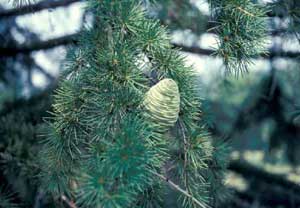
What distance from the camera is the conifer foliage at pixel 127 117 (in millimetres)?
625

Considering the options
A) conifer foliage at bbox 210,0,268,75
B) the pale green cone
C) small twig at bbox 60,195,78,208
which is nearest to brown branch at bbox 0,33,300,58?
small twig at bbox 60,195,78,208

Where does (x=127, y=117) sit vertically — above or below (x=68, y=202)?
above

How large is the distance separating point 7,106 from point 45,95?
12cm

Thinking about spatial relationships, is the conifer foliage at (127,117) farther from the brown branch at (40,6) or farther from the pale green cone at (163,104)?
the brown branch at (40,6)

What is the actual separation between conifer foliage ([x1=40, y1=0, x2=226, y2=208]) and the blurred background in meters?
0.24

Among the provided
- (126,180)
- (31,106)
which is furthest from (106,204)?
(31,106)

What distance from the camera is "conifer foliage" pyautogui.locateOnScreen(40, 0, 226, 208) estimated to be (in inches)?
24.6

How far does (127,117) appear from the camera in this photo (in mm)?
688

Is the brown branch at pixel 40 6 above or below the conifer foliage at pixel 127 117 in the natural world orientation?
below

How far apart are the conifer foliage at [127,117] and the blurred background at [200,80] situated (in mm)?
244

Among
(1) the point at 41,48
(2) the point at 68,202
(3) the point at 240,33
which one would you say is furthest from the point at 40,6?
(3) the point at 240,33

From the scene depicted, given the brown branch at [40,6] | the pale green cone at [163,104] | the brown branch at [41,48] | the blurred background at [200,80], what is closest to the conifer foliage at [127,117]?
the pale green cone at [163,104]

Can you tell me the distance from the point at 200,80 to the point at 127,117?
606mm

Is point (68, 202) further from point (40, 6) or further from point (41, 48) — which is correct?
point (41, 48)
